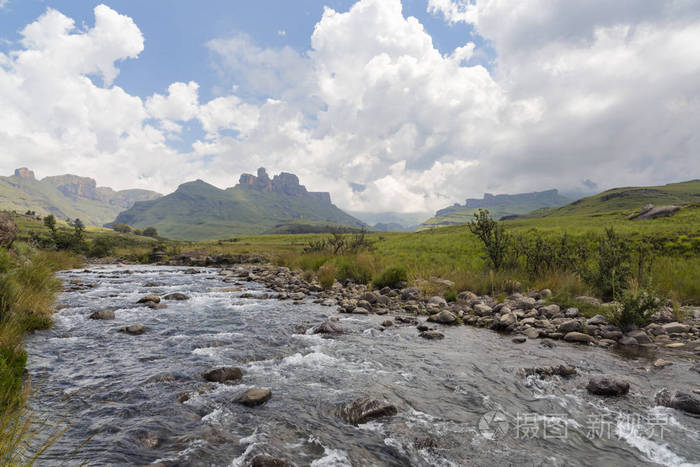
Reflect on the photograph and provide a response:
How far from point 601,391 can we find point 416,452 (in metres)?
4.56

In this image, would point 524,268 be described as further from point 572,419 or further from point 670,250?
point 572,419

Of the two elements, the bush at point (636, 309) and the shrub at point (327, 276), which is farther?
the shrub at point (327, 276)

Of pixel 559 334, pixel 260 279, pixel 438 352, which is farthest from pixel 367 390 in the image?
pixel 260 279

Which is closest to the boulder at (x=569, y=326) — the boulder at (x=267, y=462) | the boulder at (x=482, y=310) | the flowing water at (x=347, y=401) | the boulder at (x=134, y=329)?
the flowing water at (x=347, y=401)

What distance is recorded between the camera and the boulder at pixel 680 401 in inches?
231

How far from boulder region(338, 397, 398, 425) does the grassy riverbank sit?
15.1ft

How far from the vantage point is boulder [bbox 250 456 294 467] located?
4.57m

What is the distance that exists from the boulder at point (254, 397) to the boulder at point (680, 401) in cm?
800

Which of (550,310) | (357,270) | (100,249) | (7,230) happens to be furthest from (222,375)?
(100,249)

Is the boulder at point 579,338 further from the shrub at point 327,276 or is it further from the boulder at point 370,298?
the shrub at point 327,276

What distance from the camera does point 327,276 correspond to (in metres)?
22.5

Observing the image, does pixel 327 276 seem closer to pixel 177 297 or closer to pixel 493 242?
pixel 177 297

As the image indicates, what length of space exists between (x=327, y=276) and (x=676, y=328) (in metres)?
17.5

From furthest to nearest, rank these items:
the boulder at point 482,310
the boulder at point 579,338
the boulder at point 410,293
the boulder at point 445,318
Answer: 1. the boulder at point 410,293
2. the boulder at point 482,310
3. the boulder at point 445,318
4. the boulder at point 579,338
